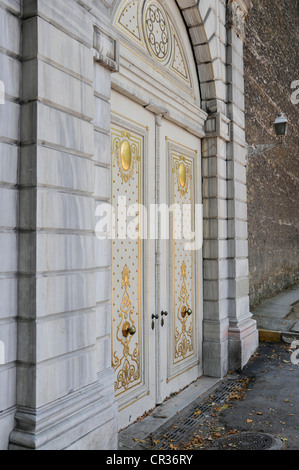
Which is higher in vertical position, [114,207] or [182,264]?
[114,207]

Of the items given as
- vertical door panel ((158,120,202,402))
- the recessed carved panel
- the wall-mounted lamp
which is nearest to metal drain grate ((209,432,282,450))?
vertical door panel ((158,120,202,402))

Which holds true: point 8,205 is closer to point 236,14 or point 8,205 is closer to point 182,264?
point 182,264

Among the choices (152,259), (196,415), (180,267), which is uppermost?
(152,259)

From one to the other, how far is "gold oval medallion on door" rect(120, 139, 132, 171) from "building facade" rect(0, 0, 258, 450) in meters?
0.02

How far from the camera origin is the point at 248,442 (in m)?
3.99

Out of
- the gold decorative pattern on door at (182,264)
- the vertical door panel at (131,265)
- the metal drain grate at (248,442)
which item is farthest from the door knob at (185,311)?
the metal drain grate at (248,442)

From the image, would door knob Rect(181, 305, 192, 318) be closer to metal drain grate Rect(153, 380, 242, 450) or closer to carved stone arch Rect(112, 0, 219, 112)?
metal drain grate Rect(153, 380, 242, 450)

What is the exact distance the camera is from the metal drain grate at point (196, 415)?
410 cm

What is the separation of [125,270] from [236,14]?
4784 millimetres

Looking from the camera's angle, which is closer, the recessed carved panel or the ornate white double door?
the ornate white double door

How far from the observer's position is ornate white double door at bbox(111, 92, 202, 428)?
4.25m

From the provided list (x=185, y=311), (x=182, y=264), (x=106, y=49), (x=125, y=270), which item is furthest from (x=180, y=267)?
(x=106, y=49)
